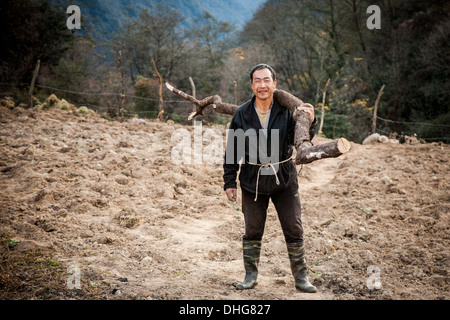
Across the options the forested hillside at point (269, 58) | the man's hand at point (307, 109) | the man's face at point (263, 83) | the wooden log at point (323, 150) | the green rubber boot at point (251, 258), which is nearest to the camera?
the wooden log at point (323, 150)

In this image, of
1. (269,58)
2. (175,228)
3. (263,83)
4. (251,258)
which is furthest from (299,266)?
(269,58)

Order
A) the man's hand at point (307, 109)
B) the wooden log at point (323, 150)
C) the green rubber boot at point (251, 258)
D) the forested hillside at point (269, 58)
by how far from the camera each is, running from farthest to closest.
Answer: the forested hillside at point (269, 58), the green rubber boot at point (251, 258), the man's hand at point (307, 109), the wooden log at point (323, 150)

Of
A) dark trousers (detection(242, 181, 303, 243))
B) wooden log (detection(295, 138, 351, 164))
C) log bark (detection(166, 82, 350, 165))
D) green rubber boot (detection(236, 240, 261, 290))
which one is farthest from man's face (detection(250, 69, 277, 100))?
green rubber boot (detection(236, 240, 261, 290))

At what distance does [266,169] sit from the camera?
2879mm

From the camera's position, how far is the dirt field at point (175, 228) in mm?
2975

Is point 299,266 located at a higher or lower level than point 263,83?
lower

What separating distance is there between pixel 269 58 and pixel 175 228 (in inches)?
801

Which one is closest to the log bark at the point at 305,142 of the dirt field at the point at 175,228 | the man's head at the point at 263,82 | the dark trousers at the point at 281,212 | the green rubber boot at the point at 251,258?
the man's head at the point at 263,82

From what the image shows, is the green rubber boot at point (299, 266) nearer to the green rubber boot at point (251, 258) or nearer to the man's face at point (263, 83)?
the green rubber boot at point (251, 258)

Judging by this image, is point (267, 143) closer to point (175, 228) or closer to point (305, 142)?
point (305, 142)

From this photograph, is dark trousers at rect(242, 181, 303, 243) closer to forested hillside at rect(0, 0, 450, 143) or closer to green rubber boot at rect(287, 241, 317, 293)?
green rubber boot at rect(287, 241, 317, 293)

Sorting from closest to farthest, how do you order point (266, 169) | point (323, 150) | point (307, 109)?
point (323, 150) → point (307, 109) → point (266, 169)

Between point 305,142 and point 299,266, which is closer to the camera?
point 305,142
